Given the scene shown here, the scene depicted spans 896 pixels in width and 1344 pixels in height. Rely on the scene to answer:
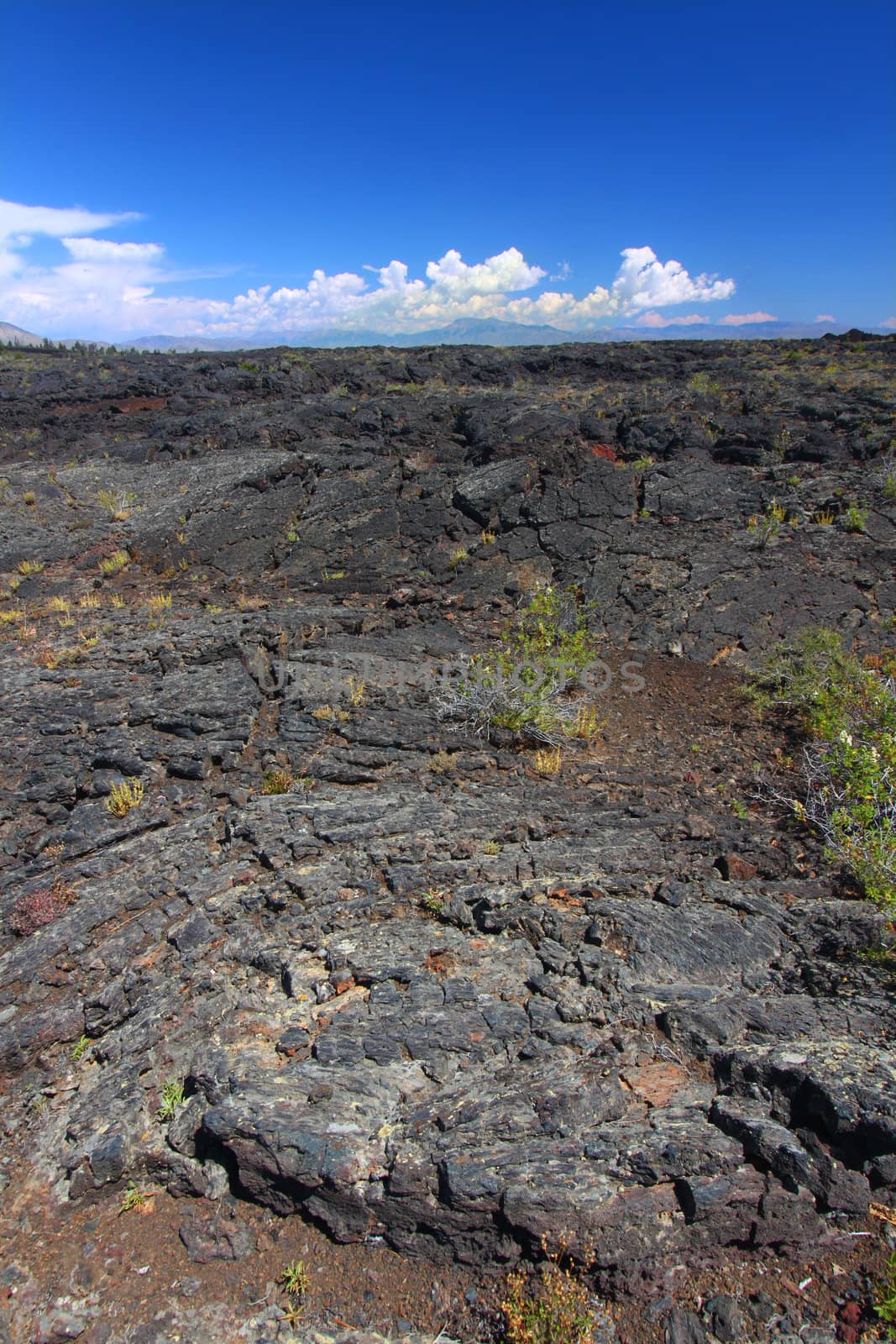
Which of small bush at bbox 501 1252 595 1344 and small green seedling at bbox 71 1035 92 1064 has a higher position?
small bush at bbox 501 1252 595 1344

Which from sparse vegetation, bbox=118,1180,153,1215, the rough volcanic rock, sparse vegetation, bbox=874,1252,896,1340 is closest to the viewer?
sparse vegetation, bbox=874,1252,896,1340

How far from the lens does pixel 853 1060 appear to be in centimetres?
324

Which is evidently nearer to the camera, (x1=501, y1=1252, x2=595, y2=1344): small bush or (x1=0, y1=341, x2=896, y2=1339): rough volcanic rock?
(x1=501, y1=1252, x2=595, y2=1344): small bush

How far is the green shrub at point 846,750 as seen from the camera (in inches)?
183

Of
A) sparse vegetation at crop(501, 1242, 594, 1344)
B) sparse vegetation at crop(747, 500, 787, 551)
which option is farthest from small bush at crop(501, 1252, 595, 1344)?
sparse vegetation at crop(747, 500, 787, 551)

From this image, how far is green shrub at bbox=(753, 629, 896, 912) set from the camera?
466 centimetres

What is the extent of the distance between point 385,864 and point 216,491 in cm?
1151

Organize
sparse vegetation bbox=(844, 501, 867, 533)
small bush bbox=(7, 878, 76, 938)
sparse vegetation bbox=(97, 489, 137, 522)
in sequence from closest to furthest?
small bush bbox=(7, 878, 76, 938)
sparse vegetation bbox=(844, 501, 867, 533)
sparse vegetation bbox=(97, 489, 137, 522)

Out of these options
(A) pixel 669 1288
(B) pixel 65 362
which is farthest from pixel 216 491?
(B) pixel 65 362

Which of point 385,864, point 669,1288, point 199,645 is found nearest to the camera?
point 669,1288

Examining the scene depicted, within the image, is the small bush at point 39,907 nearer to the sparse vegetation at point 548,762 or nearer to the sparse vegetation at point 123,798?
the sparse vegetation at point 123,798

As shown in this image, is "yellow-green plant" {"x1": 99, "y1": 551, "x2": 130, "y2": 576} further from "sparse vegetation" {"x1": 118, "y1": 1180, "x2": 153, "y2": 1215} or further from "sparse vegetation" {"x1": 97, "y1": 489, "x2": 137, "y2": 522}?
"sparse vegetation" {"x1": 118, "y1": 1180, "x2": 153, "y2": 1215}

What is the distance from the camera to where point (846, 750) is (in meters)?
5.32

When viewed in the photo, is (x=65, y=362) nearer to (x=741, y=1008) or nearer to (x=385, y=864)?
(x=385, y=864)
